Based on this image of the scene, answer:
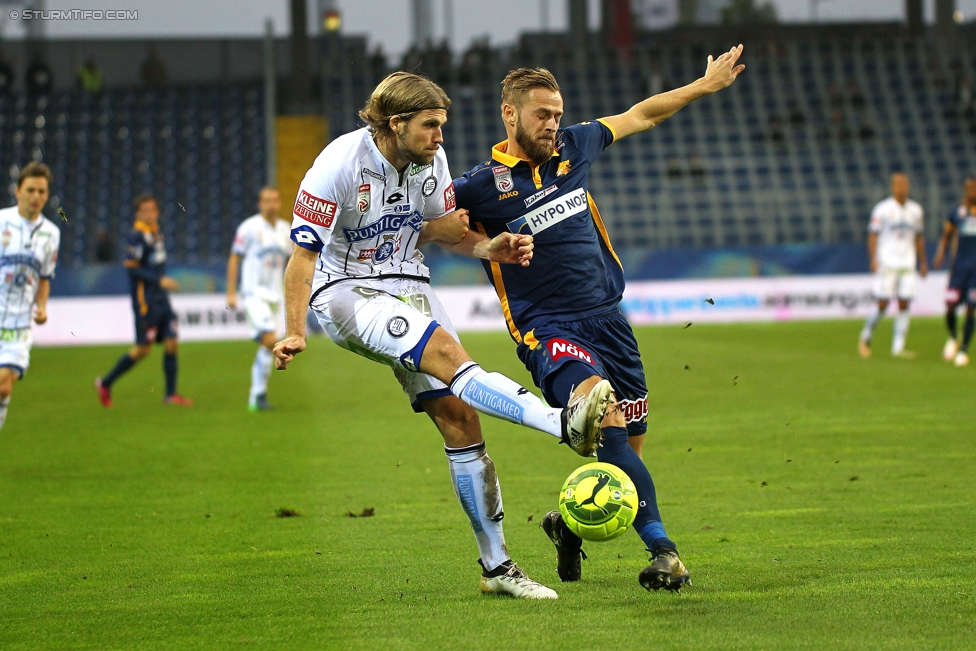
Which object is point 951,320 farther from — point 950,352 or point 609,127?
point 609,127

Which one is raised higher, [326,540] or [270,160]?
[270,160]

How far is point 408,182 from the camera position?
4906mm

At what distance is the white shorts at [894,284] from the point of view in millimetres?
16984

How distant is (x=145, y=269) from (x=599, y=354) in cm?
928

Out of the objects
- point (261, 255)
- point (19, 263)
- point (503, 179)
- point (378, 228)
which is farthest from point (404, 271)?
point (261, 255)

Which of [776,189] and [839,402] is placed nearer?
[839,402]

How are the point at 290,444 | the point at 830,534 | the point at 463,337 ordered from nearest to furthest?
the point at 830,534 → the point at 290,444 → the point at 463,337

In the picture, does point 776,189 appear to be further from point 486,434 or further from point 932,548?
point 932,548

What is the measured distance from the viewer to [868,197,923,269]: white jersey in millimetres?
17078

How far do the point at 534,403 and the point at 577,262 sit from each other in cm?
105

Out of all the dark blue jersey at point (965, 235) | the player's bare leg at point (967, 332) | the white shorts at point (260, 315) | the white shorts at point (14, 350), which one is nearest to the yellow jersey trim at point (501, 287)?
the white shorts at point (14, 350)

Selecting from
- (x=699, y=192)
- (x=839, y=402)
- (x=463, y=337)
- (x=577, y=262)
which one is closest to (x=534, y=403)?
(x=577, y=262)

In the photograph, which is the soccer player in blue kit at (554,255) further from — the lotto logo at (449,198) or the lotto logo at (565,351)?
the lotto logo at (449,198)

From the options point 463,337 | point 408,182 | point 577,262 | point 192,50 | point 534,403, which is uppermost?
point 192,50
